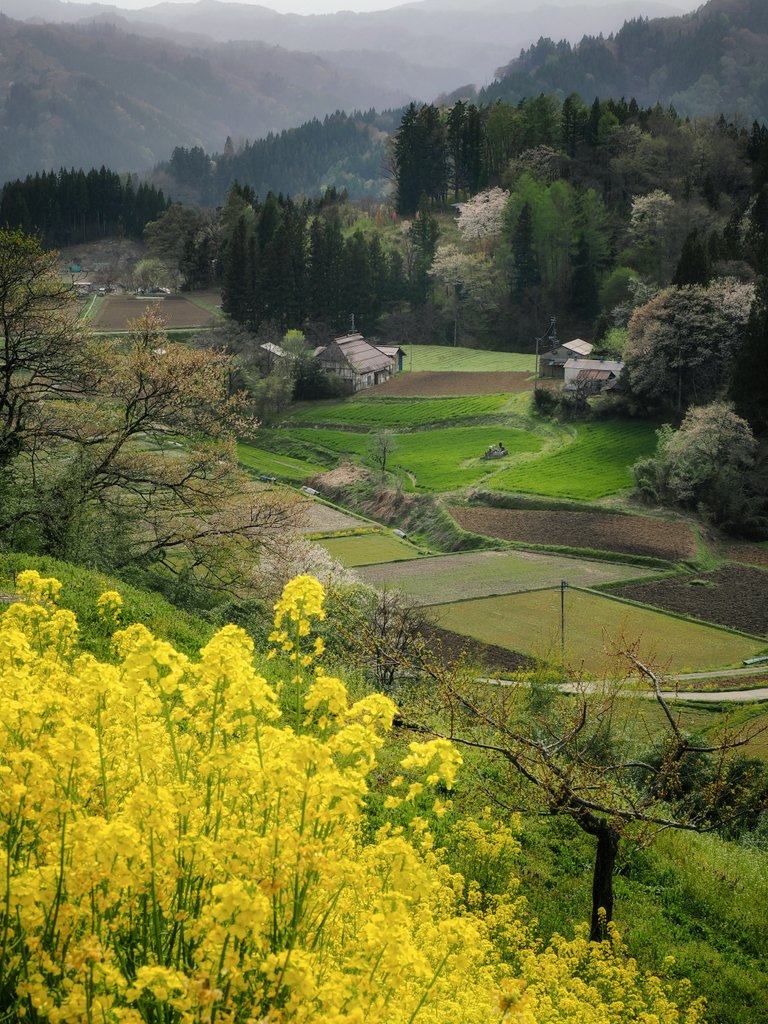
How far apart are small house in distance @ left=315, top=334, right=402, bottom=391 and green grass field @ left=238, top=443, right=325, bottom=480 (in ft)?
43.9

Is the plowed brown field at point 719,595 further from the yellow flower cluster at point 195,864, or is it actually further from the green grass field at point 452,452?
the yellow flower cluster at point 195,864

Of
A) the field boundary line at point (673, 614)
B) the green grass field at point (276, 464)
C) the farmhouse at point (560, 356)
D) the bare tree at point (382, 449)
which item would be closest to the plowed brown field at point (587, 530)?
the field boundary line at point (673, 614)

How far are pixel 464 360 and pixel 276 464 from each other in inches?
1002

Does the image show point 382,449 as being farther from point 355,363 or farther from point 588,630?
point 588,630

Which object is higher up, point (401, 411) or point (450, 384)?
point (450, 384)

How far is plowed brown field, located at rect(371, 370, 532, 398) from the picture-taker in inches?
2911

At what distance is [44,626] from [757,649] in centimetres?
3261

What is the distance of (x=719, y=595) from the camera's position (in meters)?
40.7

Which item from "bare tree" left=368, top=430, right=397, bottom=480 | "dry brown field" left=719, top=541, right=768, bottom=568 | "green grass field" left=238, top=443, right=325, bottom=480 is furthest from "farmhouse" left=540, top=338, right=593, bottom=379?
"dry brown field" left=719, top=541, right=768, bottom=568

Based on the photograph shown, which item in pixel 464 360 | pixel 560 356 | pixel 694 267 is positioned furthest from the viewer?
pixel 464 360

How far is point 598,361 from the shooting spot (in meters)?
67.8

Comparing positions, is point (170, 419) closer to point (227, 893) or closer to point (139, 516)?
point (139, 516)

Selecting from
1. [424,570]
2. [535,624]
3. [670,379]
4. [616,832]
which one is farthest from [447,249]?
[616,832]

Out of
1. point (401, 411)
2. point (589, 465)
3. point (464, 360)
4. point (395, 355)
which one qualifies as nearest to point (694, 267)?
point (589, 465)
